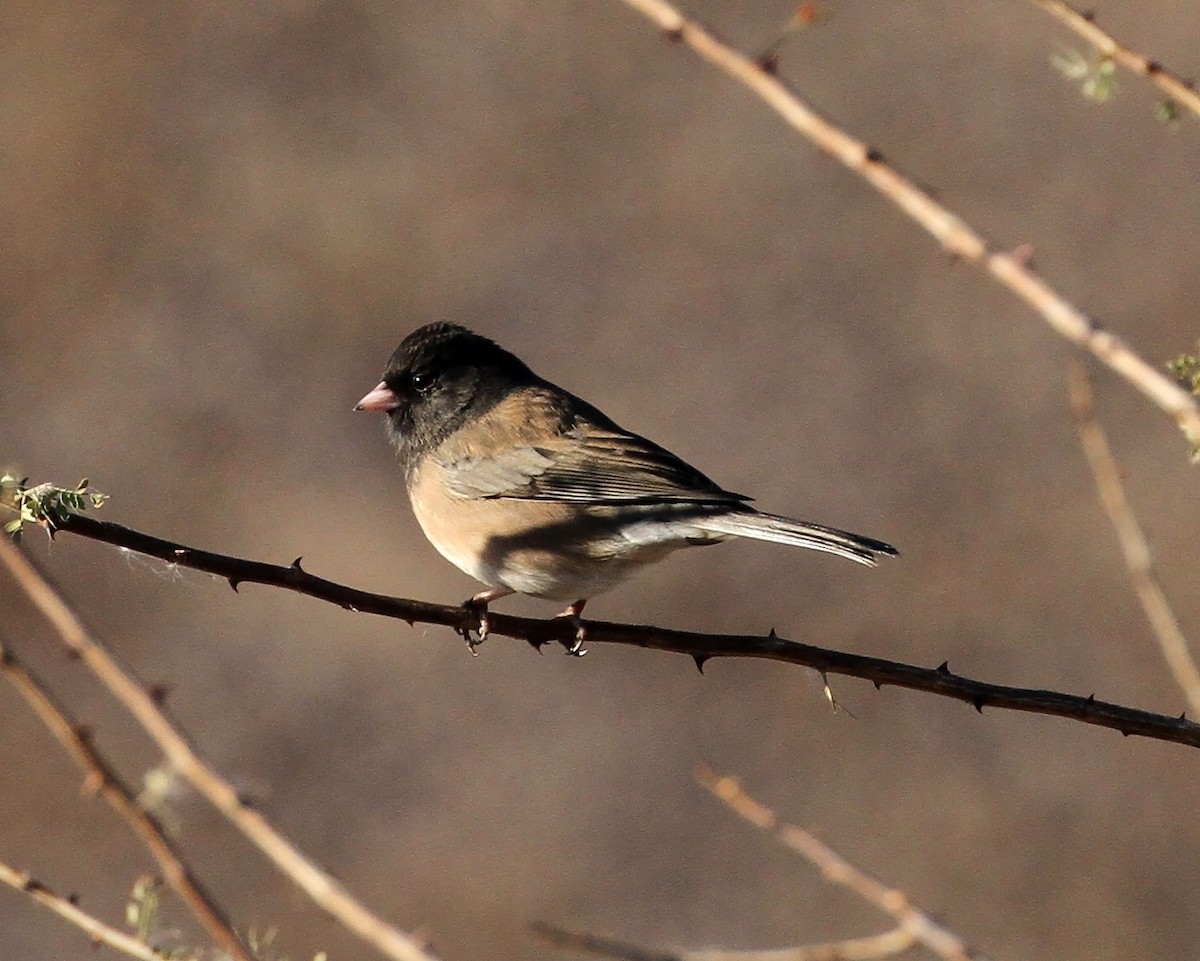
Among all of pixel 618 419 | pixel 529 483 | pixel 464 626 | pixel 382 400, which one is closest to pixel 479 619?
pixel 464 626

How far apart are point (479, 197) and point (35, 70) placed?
10.2ft

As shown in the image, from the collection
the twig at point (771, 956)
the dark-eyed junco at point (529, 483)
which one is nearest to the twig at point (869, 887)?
the twig at point (771, 956)

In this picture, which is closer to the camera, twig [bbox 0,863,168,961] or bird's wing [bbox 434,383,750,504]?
twig [bbox 0,863,168,961]

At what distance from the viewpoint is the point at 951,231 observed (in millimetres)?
1726

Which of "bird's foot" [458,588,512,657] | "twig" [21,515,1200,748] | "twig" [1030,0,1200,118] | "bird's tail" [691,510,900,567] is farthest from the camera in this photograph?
"bird's tail" [691,510,900,567]

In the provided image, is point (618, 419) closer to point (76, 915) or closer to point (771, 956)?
point (771, 956)

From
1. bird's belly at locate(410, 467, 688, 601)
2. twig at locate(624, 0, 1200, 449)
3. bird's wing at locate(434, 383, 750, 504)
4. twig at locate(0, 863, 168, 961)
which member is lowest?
twig at locate(0, 863, 168, 961)

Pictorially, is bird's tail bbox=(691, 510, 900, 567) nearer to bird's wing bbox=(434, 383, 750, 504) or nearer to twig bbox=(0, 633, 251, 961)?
bird's wing bbox=(434, 383, 750, 504)

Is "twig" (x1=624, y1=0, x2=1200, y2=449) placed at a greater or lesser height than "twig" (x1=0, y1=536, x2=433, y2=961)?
greater

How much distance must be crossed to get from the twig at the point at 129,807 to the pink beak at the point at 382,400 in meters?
3.18

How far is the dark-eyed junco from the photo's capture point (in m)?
4.10

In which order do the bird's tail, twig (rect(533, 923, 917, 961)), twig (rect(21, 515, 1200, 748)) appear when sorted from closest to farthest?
twig (rect(21, 515, 1200, 748))
twig (rect(533, 923, 917, 961))
the bird's tail

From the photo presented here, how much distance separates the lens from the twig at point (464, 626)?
61.2 inches

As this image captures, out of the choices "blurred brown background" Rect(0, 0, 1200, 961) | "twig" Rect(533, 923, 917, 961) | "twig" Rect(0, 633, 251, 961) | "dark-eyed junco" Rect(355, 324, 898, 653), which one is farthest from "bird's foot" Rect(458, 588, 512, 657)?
"blurred brown background" Rect(0, 0, 1200, 961)
